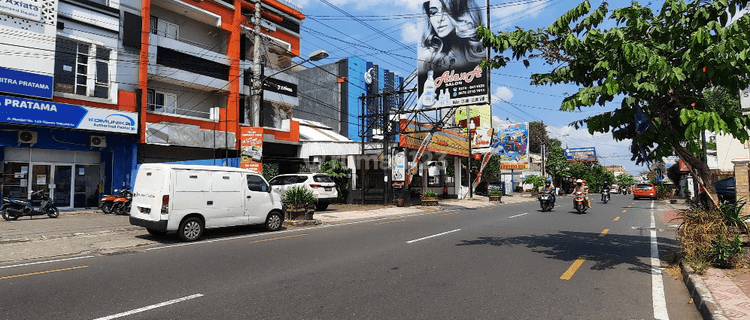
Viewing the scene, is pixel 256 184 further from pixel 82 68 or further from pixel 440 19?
pixel 440 19

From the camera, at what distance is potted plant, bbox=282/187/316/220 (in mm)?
14289

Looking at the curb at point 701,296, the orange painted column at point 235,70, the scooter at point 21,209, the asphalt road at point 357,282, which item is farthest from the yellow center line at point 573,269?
the orange painted column at point 235,70

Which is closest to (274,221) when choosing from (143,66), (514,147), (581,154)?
(143,66)

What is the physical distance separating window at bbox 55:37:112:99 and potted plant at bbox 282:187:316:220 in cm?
1093

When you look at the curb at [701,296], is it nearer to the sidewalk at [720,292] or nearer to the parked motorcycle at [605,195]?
the sidewalk at [720,292]

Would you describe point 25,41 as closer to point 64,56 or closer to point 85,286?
point 64,56

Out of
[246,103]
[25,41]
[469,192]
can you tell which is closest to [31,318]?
[25,41]

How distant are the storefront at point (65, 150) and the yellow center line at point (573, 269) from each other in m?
18.4

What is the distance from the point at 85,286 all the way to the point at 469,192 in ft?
96.5

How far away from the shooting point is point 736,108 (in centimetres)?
623

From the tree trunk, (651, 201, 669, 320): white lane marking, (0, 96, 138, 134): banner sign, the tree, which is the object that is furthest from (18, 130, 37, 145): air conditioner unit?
the tree trunk

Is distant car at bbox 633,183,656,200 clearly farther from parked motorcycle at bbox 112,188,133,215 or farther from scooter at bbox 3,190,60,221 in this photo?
scooter at bbox 3,190,60,221

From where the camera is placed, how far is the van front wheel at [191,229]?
1002 centimetres

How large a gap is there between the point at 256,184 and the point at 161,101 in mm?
13716
